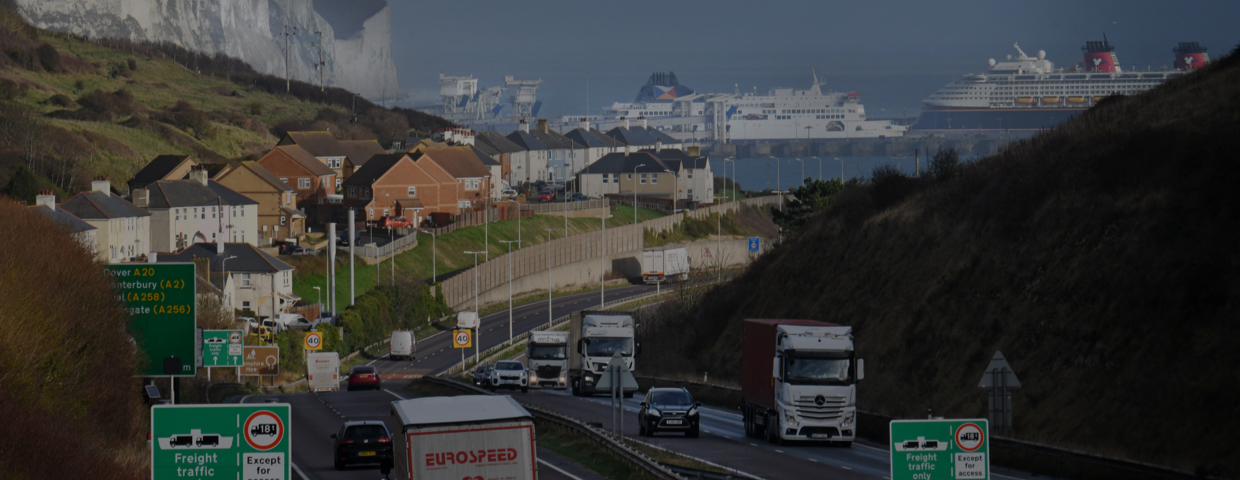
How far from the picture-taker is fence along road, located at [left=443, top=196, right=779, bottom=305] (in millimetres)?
101188

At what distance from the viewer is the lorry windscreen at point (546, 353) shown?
55094mm

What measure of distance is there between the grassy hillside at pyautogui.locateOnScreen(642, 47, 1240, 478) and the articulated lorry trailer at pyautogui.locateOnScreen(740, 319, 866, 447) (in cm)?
455

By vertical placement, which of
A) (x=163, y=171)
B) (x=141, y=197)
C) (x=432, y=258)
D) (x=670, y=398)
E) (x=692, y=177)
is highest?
(x=692, y=177)

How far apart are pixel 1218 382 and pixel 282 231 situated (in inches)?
3648

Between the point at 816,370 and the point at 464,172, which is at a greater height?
the point at 464,172

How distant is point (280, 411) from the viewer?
42.0ft

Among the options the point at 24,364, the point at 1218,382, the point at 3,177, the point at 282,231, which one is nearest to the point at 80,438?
the point at 24,364

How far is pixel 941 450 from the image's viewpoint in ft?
46.5

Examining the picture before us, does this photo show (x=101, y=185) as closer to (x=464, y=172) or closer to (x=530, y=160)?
(x=464, y=172)

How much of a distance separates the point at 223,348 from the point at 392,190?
70.5 meters

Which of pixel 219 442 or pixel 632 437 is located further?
pixel 632 437

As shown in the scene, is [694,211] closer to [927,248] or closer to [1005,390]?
[927,248]

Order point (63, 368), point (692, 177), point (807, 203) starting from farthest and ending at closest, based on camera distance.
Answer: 1. point (692, 177)
2. point (807, 203)
3. point (63, 368)

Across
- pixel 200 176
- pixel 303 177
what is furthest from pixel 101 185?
pixel 303 177
